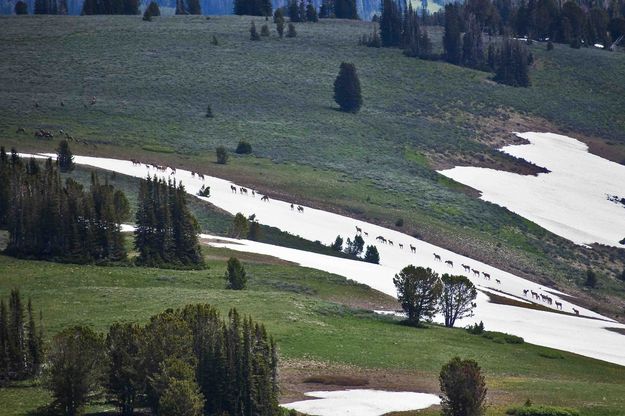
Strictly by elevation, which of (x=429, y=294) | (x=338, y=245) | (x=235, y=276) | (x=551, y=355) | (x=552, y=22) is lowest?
(x=551, y=355)

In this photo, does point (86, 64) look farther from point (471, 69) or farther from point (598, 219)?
point (598, 219)

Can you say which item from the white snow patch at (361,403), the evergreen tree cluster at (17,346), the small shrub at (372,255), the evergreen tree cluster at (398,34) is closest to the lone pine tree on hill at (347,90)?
the evergreen tree cluster at (398,34)

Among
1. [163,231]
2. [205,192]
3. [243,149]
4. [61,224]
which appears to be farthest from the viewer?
[243,149]

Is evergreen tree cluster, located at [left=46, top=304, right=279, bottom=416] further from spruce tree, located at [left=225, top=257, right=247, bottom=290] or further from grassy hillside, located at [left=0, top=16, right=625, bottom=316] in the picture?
grassy hillside, located at [left=0, top=16, right=625, bottom=316]

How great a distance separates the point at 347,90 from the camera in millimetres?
141500

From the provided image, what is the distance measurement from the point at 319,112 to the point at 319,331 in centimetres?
8495

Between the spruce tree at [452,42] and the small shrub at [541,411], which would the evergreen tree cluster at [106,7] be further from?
the small shrub at [541,411]

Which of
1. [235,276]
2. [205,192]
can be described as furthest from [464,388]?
[205,192]

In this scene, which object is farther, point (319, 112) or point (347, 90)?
point (347, 90)

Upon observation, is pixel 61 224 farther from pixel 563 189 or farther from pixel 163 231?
pixel 563 189

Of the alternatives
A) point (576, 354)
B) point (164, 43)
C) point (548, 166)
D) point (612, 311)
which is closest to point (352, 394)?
point (576, 354)

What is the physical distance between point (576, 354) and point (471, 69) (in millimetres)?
114561

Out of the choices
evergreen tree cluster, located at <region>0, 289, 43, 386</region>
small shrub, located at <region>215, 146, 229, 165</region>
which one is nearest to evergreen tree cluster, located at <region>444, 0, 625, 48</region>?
small shrub, located at <region>215, 146, 229, 165</region>

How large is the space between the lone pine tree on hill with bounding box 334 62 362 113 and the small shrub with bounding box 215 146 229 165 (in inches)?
1396
